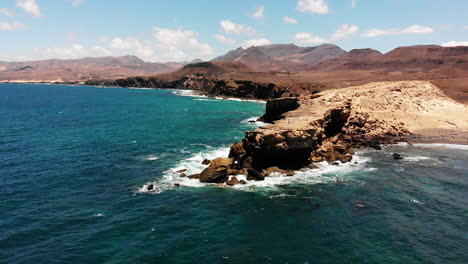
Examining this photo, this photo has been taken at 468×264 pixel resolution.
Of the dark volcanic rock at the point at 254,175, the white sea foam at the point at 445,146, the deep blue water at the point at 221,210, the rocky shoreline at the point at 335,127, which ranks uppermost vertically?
the rocky shoreline at the point at 335,127

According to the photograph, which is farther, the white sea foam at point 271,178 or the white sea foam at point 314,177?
the white sea foam at point 314,177

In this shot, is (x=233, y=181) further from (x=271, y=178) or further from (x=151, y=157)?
(x=151, y=157)

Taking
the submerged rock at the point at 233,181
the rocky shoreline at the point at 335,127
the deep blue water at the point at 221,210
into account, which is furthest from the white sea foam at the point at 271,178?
the rocky shoreline at the point at 335,127

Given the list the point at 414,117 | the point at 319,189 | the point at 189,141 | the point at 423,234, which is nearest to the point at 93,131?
the point at 189,141

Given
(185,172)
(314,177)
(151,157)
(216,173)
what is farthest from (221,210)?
(151,157)

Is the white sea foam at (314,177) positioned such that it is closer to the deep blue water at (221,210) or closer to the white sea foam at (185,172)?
the deep blue water at (221,210)

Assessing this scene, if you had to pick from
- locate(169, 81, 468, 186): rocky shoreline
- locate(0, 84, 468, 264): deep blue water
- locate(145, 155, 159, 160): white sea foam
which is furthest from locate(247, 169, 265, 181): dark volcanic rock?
locate(145, 155, 159, 160): white sea foam

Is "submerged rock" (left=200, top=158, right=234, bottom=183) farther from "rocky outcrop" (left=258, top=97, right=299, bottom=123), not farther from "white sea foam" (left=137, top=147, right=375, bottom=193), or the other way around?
"rocky outcrop" (left=258, top=97, right=299, bottom=123)
